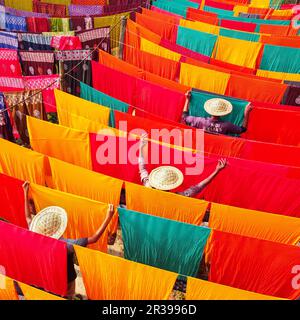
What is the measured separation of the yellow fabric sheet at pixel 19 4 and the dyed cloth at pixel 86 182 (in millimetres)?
10418

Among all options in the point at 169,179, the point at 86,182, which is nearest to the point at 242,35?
the point at 169,179

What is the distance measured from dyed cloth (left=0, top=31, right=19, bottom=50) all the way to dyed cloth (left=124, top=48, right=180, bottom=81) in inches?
127

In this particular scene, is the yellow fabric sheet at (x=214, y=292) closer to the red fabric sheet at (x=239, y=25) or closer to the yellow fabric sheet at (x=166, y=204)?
the yellow fabric sheet at (x=166, y=204)

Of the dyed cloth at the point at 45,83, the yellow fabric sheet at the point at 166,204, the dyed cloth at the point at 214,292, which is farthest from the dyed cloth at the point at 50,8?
the dyed cloth at the point at 214,292

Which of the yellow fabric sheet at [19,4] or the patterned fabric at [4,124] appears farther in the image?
the yellow fabric sheet at [19,4]

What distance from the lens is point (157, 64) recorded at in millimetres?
6910

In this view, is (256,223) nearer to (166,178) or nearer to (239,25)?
(166,178)

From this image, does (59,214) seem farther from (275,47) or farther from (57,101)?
(275,47)

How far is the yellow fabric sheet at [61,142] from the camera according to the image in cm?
464

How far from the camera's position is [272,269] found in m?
3.47

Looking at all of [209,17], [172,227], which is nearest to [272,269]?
[172,227]

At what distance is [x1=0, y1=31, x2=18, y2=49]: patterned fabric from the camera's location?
7880mm

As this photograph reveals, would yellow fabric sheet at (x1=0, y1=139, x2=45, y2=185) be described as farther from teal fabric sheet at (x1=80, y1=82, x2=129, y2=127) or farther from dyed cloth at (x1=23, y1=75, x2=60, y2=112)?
dyed cloth at (x1=23, y1=75, x2=60, y2=112)
